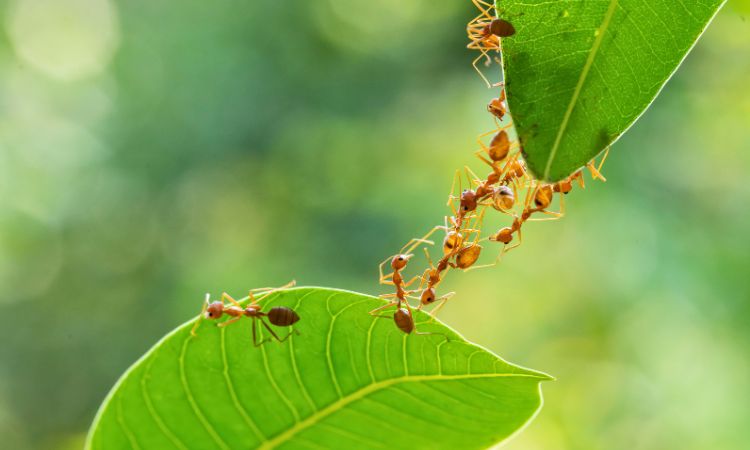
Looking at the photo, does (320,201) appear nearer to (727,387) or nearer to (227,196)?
(227,196)

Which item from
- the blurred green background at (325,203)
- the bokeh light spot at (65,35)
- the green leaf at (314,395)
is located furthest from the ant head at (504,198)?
the bokeh light spot at (65,35)

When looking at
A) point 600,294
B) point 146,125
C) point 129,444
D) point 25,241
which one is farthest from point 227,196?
point 129,444

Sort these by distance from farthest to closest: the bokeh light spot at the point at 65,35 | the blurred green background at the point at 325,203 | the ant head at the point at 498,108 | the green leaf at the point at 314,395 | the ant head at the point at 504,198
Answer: the bokeh light spot at the point at 65,35 < the blurred green background at the point at 325,203 < the ant head at the point at 498,108 < the ant head at the point at 504,198 < the green leaf at the point at 314,395

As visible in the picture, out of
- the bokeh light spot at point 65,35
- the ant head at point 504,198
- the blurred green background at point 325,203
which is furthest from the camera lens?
the bokeh light spot at point 65,35

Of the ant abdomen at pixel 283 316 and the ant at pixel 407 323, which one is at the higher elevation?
the ant abdomen at pixel 283 316

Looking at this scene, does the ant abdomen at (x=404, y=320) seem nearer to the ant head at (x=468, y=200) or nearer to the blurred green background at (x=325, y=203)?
the ant head at (x=468, y=200)

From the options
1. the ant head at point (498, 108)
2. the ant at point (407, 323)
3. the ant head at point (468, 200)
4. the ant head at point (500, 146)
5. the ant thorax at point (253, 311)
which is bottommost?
the ant at point (407, 323)

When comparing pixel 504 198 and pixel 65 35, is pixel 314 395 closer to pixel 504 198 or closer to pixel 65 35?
pixel 504 198

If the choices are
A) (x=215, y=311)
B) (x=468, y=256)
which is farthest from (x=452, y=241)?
(x=215, y=311)
